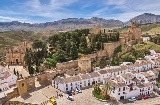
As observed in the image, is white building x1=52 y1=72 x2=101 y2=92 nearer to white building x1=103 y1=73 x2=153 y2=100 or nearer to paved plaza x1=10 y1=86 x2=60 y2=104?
paved plaza x1=10 y1=86 x2=60 y2=104

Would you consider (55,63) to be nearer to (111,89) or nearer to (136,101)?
(111,89)

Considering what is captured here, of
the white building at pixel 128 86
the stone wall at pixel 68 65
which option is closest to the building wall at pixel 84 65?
the stone wall at pixel 68 65

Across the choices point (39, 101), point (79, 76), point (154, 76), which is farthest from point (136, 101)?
point (39, 101)

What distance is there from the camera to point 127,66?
5012cm

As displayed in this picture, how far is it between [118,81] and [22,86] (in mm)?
18785

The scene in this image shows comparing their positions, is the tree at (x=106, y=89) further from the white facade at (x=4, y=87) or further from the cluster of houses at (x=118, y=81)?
the white facade at (x=4, y=87)

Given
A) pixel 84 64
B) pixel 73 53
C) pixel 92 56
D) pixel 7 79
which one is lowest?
pixel 7 79

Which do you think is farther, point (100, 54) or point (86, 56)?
point (100, 54)

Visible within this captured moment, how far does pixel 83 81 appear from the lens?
44.7m

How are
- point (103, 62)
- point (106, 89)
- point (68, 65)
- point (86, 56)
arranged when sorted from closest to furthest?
1. point (106, 89)
2. point (68, 65)
3. point (86, 56)
4. point (103, 62)

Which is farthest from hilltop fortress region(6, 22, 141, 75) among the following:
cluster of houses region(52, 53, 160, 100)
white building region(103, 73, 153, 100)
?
white building region(103, 73, 153, 100)

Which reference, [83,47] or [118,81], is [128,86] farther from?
[83,47]

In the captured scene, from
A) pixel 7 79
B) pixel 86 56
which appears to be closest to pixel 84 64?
pixel 86 56

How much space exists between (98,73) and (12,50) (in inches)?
1038
